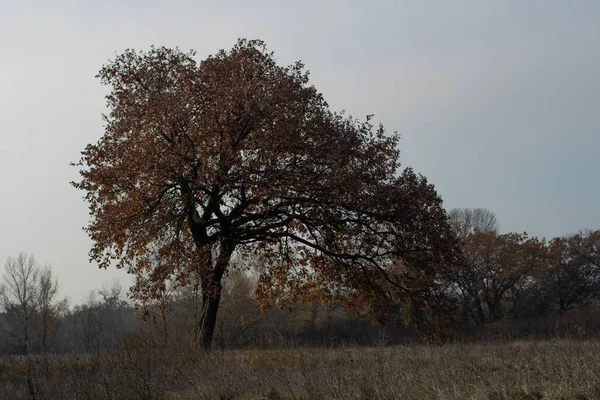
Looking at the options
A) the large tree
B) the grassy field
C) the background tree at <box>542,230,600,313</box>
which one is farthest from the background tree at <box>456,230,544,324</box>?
the grassy field

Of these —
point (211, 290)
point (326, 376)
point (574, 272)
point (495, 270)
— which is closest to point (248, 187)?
point (211, 290)

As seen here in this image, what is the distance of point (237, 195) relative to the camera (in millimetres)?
19562

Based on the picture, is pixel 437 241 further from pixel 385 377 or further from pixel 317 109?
pixel 385 377

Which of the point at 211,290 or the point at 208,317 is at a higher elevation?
the point at 211,290

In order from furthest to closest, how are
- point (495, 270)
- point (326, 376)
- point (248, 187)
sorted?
point (495, 270), point (248, 187), point (326, 376)

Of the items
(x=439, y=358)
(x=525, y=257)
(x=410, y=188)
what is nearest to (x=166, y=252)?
(x=410, y=188)

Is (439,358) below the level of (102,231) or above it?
below

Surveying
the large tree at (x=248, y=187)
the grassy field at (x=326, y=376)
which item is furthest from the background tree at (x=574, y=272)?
the grassy field at (x=326, y=376)

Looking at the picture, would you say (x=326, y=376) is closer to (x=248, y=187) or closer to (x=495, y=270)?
(x=248, y=187)

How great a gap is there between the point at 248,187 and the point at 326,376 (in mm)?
9547

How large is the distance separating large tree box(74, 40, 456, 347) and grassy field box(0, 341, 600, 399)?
5.77m

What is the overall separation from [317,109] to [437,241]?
595 cm

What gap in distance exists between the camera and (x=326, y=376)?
355 inches

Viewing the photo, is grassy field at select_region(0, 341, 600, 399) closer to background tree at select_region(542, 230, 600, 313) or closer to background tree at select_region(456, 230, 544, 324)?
background tree at select_region(456, 230, 544, 324)
